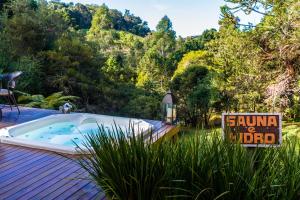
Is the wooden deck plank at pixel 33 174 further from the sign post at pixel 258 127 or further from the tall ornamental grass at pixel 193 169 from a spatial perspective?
the sign post at pixel 258 127

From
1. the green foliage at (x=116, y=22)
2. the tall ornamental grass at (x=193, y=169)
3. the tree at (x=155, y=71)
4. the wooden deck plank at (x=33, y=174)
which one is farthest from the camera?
the green foliage at (x=116, y=22)

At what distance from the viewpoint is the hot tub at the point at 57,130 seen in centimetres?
378

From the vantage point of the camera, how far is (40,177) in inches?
113

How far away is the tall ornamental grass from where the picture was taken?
4.83 feet

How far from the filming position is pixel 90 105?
9672mm

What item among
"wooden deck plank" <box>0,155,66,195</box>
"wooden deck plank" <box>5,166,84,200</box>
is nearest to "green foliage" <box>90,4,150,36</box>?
"wooden deck plank" <box>0,155,66,195</box>

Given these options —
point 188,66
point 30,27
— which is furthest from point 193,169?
point 188,66

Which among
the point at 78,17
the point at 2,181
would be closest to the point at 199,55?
the point at 2,181

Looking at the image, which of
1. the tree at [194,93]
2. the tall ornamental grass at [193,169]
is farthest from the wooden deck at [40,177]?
the tree at [194,93]

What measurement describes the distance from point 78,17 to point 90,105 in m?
14.6

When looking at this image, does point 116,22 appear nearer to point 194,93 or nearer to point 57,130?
point 194,93

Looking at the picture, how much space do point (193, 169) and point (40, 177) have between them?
1822 millimetres

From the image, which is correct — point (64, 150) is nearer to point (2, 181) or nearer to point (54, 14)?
point (2, 181)

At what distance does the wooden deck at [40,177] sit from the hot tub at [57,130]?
114mm
